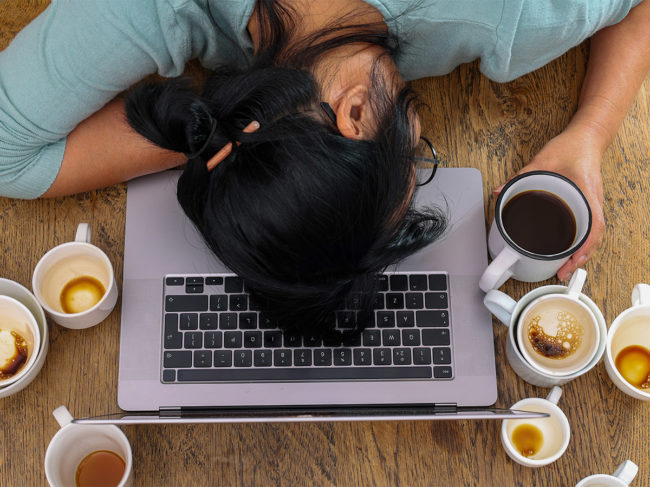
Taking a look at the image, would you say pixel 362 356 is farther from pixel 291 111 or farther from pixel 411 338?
pixel 291 111

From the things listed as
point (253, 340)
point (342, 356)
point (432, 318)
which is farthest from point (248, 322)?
point (432, 318)

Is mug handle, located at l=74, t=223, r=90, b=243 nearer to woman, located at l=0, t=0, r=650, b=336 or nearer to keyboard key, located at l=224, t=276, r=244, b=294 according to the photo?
woman, located at l=0, t=0, r=650, b=336

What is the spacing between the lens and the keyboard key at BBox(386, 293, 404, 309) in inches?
30.5

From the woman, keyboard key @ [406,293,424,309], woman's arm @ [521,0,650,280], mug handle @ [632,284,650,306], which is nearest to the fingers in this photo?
the woman

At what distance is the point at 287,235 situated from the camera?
593 mm

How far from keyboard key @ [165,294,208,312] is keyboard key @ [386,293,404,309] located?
0.78 feet

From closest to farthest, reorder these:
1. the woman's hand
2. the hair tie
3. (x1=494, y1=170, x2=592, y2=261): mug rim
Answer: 1. the hair tie
2. (x1=494, y1=170, x2=592, y2=261): mug rim
3. the woman's hand

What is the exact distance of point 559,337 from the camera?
2.46 ft

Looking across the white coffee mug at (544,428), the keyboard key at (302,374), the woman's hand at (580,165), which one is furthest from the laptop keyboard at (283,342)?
the woman's hand at (580,165)

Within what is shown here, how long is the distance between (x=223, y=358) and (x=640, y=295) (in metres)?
0.55

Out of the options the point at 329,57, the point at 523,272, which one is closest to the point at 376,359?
the point at 523,272

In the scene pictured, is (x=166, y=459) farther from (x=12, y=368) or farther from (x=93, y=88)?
(x=93, y=88)

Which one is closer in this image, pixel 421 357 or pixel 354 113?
pixel 354 113

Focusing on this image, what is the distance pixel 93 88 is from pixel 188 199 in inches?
9.4
